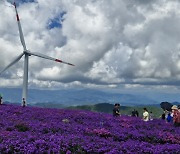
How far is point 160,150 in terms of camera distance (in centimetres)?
1562

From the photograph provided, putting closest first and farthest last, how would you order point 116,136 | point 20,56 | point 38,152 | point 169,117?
point 38,152 → point 116,136 → point 169,117 → point 20,56

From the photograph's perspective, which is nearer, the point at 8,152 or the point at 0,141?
the point at 8,152

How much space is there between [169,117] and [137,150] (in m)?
19.4

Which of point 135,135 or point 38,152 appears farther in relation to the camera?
point 135,135

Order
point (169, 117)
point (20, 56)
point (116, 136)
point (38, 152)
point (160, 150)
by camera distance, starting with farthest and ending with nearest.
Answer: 1. point (20, 56)
2. point (169, 117)
3. point (116, 136)
4. point (160, 150)
5. point (38, 152)

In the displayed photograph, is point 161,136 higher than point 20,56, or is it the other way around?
point 20,56

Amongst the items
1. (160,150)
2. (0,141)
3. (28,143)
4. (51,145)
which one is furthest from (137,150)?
(0,141)

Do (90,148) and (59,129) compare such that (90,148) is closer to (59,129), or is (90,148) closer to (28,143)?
(28,143)

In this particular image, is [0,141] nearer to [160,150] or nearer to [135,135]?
[160,150]

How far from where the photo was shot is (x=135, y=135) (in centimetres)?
2173

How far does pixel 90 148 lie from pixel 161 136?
319 inches

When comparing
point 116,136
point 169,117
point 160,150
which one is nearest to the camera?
point 160,150

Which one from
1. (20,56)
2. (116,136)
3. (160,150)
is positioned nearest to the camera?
(160,150)

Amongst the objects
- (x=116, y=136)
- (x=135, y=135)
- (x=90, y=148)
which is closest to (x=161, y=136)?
(x=135, y=135)
